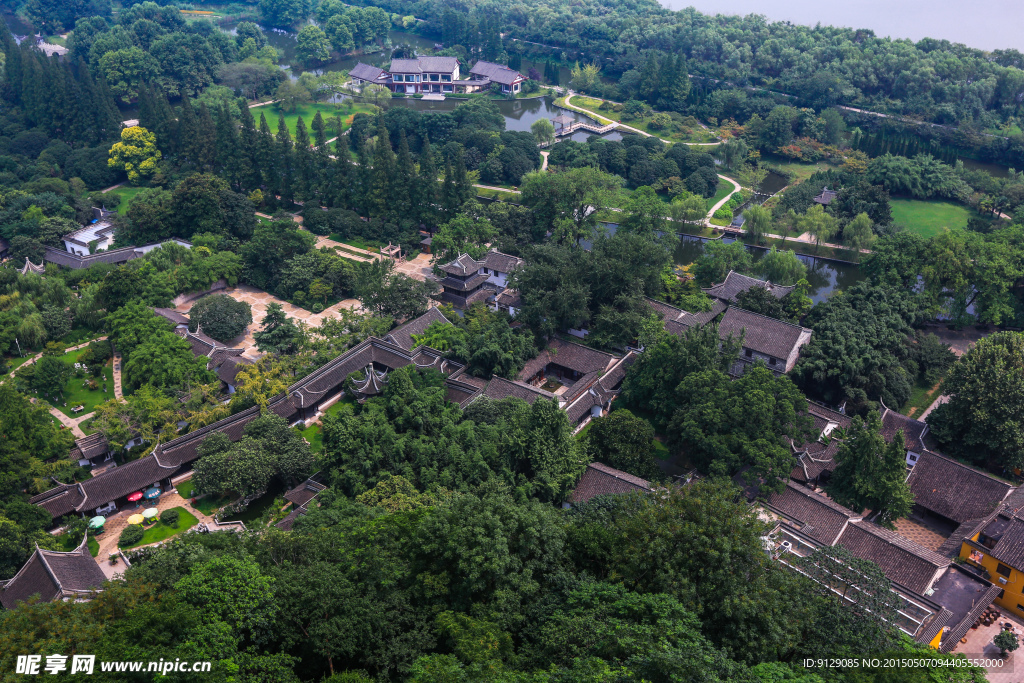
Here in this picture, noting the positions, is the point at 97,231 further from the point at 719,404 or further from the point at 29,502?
the point at 719,404

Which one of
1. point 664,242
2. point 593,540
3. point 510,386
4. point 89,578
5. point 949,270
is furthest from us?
point 664,242

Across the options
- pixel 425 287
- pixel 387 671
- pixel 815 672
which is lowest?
pixel 425 287

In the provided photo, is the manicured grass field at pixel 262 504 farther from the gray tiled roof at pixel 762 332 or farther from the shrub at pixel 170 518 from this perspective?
the gray tiled roof at pixel 762 332

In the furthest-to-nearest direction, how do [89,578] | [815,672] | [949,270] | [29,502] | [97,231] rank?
[97,231]
[949,270]
[29,502]
[89,578]
[815,672]

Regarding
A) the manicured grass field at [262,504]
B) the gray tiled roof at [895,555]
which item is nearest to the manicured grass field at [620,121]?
the gray tiled roof at [895,555]

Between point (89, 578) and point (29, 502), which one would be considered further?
point (29, 502)

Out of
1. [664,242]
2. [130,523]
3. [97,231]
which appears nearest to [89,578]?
[130,523]

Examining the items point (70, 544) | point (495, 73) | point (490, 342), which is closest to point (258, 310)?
point (490, 342)
